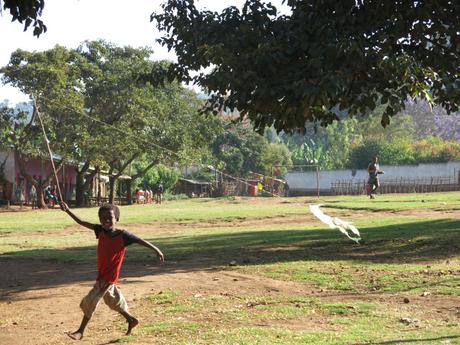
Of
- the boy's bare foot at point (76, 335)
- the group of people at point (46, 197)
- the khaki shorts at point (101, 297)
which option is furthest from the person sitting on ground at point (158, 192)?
the boy's bare foot at point (76, 335)

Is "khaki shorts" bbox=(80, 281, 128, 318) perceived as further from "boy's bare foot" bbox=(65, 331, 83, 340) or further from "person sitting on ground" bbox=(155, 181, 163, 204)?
"person sitting on ground" bbox=(155, 181, 163, 204)

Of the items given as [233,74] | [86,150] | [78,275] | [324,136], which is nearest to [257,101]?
[233,74]

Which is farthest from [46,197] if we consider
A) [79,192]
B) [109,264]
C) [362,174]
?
[109,264]

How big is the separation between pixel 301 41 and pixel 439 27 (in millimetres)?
2353

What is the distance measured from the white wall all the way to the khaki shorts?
5546 cm

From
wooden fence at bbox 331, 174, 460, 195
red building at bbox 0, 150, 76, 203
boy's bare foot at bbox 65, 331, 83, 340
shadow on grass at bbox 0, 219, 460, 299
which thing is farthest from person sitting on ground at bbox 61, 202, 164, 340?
wooden fence at bbox 331, 174, 460, 195

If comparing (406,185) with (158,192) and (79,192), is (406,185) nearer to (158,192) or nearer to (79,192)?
(158,192)

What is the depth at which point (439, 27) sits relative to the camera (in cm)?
1147

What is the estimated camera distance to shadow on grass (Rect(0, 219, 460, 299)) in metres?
12.8

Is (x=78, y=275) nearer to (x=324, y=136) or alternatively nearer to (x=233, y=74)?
(x=233, y=74)

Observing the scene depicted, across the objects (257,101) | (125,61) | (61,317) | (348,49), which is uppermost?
(125,61)

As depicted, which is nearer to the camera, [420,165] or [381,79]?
[381,79]

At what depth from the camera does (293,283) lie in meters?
10.7

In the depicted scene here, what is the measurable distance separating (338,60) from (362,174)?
54686 millimetres
